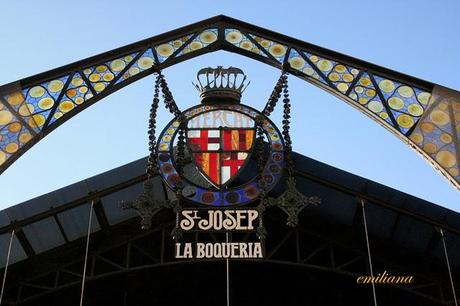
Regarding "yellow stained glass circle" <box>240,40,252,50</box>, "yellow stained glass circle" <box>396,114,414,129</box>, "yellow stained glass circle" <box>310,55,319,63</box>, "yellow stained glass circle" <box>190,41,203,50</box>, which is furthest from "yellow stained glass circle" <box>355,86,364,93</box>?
"yellow stained glass circle" <box>190,41,203,50</box>

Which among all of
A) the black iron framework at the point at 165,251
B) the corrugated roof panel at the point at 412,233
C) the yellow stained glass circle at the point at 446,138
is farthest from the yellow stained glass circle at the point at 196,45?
the corrugated roof panel at the point at 412,233

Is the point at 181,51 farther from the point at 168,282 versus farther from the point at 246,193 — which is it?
the point at 168,282

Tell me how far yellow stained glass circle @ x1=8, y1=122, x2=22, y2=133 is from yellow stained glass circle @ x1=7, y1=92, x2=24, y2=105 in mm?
320

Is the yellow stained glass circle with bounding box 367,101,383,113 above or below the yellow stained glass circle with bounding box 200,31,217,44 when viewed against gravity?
below

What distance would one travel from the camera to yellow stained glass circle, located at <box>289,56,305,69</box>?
958 centimetres

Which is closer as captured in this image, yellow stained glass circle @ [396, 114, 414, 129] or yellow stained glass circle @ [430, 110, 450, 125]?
yellow stained glass circle @ [430, 110, 450, 125]

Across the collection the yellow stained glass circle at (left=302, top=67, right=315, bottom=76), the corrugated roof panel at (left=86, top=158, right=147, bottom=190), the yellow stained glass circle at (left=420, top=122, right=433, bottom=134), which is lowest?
the yellow stained glass circle at (left=420, top=122, right=433, bottom=134)

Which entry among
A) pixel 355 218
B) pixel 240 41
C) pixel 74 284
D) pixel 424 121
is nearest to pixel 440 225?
pixel 355 218

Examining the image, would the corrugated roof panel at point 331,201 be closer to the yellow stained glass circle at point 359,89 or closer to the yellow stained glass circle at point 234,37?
the yellow stained glass circle at point 234,37

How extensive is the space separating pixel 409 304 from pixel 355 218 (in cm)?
318

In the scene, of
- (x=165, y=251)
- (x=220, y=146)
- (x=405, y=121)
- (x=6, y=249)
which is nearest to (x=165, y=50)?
(x=220, y=146)

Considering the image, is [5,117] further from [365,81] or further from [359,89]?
[365,81]

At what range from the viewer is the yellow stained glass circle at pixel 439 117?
8.72 meters

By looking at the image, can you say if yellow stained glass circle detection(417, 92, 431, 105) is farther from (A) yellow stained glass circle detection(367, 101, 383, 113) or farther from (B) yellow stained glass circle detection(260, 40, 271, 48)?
(B) yellow stained glass circle detection(260, 40, 271, 48)
